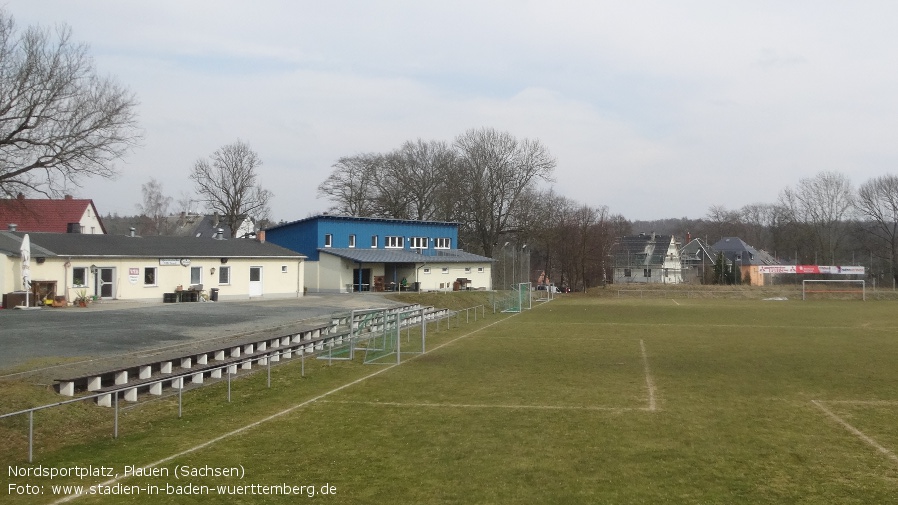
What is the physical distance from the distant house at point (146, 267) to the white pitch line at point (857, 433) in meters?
29.8

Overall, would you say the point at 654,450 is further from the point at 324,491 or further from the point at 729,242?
the point at 729,242

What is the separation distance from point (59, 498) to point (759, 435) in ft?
31.7

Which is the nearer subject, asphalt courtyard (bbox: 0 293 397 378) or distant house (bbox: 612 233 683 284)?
asphalt courtyard (bbox: 0 293 397 378)

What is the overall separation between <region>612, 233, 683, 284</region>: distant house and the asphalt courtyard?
62.5 metres

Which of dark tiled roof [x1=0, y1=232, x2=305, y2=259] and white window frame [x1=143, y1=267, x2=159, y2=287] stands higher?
dark tiled roof [x1=0, y1=232, x2=305, y2=259]

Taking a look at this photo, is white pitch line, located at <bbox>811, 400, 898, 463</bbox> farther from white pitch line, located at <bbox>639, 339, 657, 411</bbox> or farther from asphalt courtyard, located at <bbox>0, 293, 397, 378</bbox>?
asphalt courtyard, located at <bbox>0, 293, 397, 378</bbox>

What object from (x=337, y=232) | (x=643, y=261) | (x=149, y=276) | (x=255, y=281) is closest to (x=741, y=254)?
(x=643, y=261)

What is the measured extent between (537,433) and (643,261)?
8324 cm

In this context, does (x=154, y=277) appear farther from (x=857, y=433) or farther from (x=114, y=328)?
(x=857, y=433)

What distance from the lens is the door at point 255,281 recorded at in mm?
40219

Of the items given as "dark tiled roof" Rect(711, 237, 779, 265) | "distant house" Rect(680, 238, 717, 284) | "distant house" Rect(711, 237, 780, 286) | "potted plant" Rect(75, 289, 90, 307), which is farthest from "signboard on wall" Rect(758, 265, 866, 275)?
"potted plant" Rect(75, 289, 90, 307)

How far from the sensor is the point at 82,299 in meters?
30.4

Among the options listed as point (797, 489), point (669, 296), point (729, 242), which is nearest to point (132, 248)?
point (797, 489)

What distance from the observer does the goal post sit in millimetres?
57806
